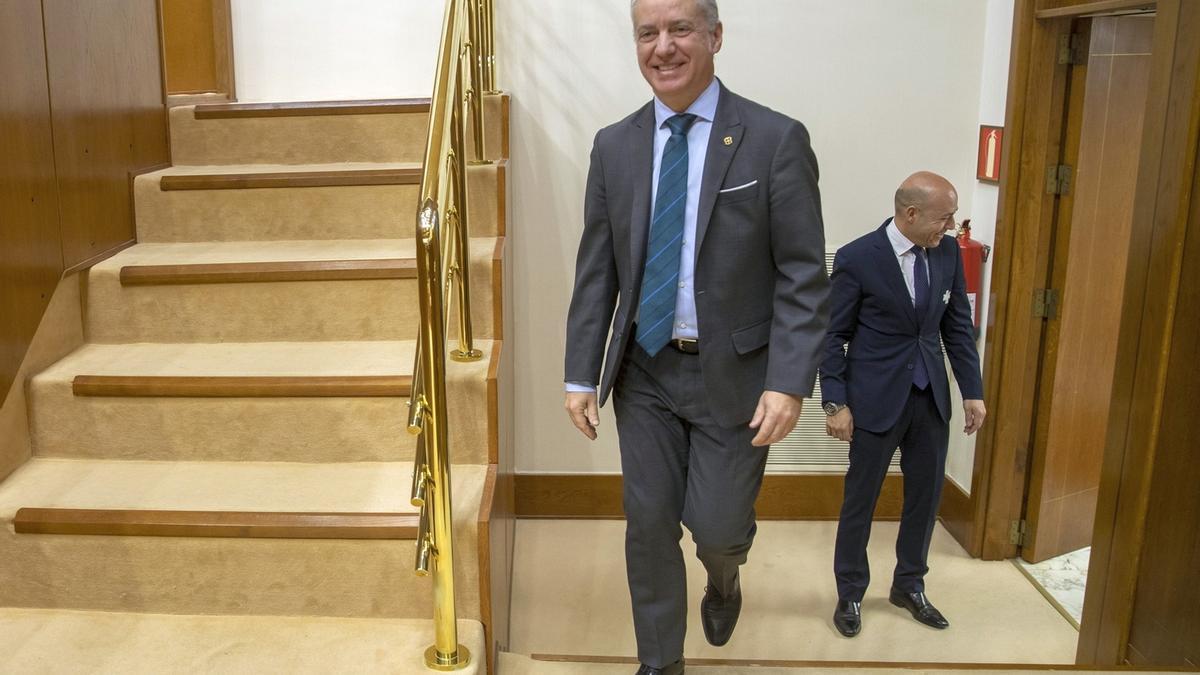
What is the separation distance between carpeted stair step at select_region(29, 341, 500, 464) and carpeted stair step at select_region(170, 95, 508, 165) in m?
1.16

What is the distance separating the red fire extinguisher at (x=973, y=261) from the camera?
3.85 meters

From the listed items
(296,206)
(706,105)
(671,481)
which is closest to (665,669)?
(671,481)

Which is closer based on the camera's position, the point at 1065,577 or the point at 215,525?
the point at 215,525

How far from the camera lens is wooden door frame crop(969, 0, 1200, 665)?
8.48ft

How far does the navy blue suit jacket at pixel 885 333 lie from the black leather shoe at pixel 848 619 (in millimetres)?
584

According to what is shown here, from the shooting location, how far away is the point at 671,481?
2348mm

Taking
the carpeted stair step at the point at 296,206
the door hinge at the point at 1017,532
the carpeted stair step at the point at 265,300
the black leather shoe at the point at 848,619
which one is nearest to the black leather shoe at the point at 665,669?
the carpeted stair step at the point at 265,300

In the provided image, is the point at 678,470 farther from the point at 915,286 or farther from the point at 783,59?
the point at 783,59

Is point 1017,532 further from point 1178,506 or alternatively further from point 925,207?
point 925,207

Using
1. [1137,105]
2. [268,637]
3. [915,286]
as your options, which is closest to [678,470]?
[268,637]

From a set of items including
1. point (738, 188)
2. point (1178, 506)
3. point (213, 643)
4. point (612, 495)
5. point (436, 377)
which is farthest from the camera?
point (612, 495)

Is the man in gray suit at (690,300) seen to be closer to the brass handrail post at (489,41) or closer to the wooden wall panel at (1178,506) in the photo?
the wooden wall panel at (1178,506)

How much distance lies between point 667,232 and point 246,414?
1155 mm

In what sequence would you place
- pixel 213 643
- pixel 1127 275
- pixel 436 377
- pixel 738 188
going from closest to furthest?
pixel 436 377
pixel 738 188
pixel 213 643
pixel 1127 275
